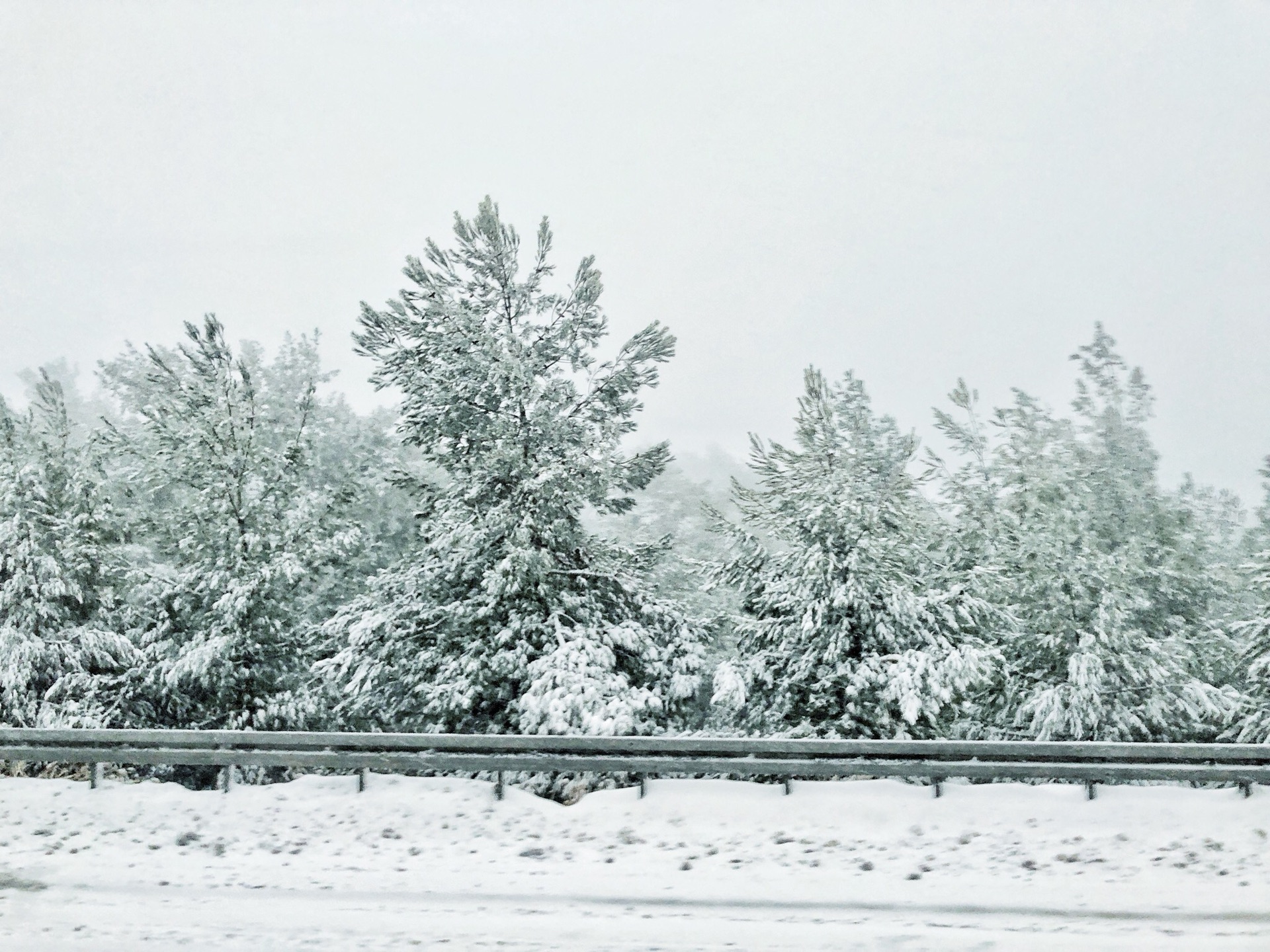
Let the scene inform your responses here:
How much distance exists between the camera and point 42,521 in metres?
17.6

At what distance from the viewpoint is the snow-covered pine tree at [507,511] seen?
1405 centimetres

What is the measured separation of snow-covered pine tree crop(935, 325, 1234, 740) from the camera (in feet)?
55.0

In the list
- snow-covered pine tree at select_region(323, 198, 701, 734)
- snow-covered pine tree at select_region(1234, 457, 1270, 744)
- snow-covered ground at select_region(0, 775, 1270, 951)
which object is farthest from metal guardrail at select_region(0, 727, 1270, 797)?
snow-covered pine tree at select_region(1234, 457, 1270, 744)

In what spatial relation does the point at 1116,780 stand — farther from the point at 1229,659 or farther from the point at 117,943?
the point at 1229,659

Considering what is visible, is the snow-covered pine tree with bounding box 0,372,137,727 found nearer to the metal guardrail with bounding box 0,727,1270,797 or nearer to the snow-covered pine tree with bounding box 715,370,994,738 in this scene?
the metal guardrail with bounding box 0,727,1270,797

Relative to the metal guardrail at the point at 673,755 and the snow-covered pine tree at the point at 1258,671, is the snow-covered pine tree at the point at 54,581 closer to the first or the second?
the metal guardrail at the point at 673,755

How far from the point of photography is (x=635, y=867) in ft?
24.9

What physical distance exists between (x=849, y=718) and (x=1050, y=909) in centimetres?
747

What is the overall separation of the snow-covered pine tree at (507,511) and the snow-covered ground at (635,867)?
4355 millimetres

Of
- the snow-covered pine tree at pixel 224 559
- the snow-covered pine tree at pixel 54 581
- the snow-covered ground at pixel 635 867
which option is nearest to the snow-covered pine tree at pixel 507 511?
the snow-covered pine tree at pixel 224 559

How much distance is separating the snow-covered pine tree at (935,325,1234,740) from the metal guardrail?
21.2ft

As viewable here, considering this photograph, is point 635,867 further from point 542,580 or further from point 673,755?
point 542,580

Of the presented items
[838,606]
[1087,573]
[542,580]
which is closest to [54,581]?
[542,580]

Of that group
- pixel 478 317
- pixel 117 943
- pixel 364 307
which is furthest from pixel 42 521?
pixel 117 943
